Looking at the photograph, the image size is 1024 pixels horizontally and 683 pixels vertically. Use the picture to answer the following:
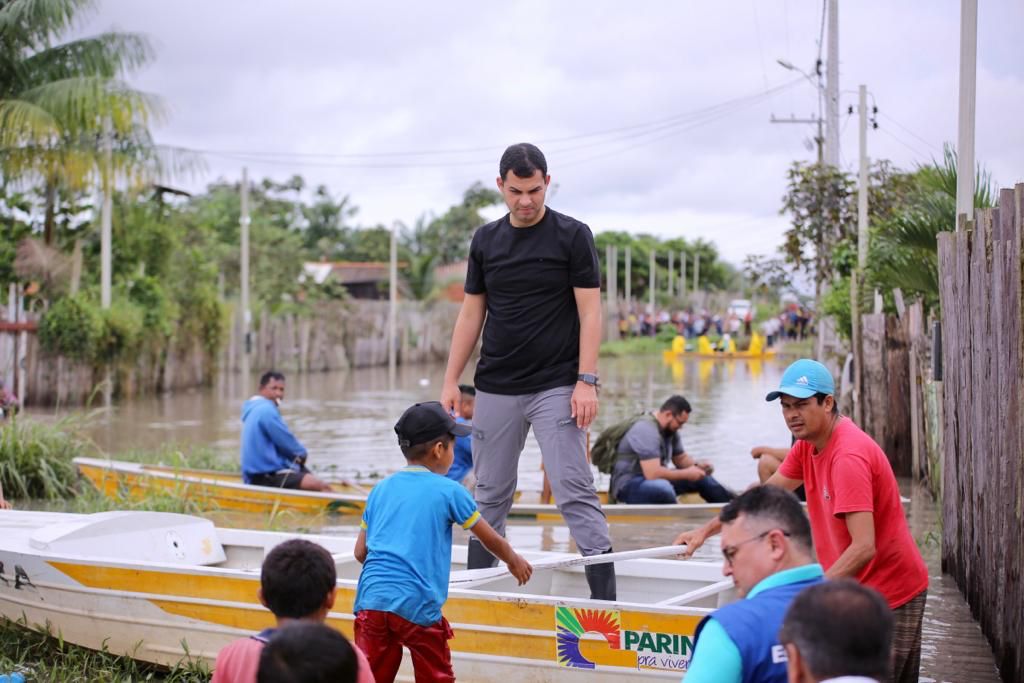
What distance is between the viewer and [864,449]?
14.6ft

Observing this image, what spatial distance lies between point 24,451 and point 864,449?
9.53 meters

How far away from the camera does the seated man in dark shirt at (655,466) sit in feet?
33.6

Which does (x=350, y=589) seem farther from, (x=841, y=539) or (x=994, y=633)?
(x=994, y=633)

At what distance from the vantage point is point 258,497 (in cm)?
1080

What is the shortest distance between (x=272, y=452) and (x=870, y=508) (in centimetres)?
757

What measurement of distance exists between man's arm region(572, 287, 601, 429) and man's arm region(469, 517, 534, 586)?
0.94 m

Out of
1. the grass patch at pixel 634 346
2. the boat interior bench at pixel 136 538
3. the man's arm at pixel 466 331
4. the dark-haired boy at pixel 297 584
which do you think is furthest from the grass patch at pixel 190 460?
the grass patch at pixel 634 346

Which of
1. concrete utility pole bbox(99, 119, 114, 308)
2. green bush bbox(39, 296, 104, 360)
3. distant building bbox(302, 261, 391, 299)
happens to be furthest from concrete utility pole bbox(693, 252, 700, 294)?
green bush bbox(39, 296, 104, 360)

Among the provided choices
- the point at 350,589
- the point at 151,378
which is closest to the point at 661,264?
the point at 151,378

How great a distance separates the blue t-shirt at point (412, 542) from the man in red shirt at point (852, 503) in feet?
2.98

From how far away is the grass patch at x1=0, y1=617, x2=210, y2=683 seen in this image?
6277 millimetres

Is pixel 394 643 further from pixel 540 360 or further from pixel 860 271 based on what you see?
pixel 860 271

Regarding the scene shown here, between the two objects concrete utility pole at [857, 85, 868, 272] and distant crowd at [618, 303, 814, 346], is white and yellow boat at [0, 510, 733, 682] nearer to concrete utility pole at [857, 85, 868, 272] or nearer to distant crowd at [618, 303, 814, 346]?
concrete utility pole at [857, 85, 868, 272]

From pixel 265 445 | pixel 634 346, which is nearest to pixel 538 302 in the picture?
pixel 265 445
